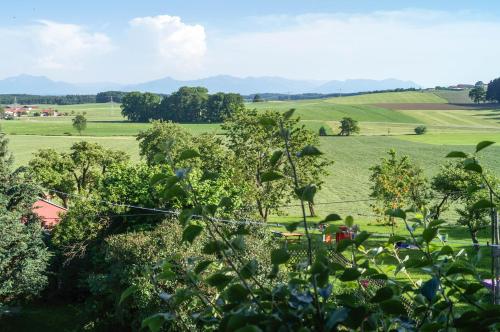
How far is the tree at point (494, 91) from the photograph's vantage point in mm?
112125

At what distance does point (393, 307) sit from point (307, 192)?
48cm

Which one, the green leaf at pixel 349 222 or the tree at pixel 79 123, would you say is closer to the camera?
the green leaf at pixel 349 222

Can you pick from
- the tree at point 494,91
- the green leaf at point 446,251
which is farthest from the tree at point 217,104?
the green leaf at point 446,251

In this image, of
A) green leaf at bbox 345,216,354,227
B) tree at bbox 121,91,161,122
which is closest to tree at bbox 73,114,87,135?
tree at bbox 121,91,161,122

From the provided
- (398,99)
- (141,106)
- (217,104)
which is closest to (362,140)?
(217,104)

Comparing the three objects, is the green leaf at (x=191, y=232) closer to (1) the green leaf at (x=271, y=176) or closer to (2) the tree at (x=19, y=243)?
(1) the green leaf at (x=271, y=176)

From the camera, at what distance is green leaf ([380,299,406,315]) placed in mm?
1634

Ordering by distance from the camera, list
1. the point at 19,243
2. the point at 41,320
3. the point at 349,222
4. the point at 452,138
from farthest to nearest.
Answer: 1. the point at 452,138
2. the point at 41,320
3. the point at 19,243
4. the point at 349,222

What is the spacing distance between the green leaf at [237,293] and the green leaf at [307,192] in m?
0.34

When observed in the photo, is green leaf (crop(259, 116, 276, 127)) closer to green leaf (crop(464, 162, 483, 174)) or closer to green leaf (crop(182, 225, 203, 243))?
green leaf (crop(182, 225, 203, 243))

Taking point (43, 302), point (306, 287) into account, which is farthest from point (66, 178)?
point (306, 287)

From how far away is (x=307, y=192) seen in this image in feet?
5.02

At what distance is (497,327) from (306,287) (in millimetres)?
589

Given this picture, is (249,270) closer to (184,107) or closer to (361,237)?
(361,237)
